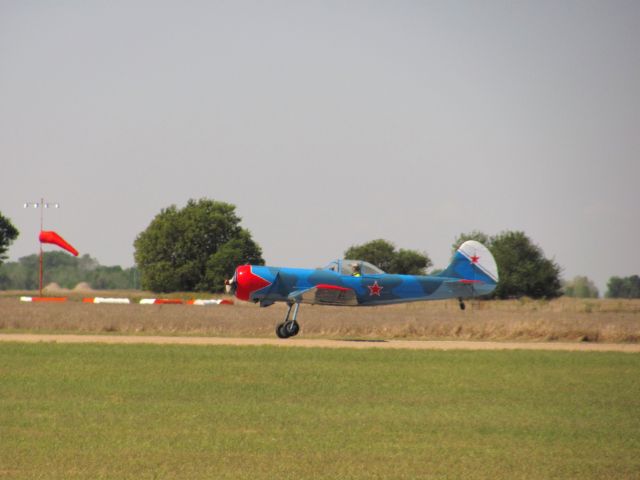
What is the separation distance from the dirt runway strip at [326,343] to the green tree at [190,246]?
4703 centimetres

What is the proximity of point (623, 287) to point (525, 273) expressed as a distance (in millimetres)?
127229

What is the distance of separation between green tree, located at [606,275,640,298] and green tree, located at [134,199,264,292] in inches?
4614

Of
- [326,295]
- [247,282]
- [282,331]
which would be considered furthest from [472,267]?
[247,282]

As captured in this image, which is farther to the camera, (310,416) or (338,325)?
(338,325)

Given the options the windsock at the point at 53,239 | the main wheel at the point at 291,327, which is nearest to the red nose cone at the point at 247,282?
the main wheel at the point at 291,327

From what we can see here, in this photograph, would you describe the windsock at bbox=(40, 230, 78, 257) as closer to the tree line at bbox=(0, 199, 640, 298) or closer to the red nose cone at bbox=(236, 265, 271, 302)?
the tree line at bbox=(0, 199, 640, 298)

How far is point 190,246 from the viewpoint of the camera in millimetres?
78812

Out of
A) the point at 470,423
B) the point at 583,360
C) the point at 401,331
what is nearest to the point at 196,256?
the point at 401,331

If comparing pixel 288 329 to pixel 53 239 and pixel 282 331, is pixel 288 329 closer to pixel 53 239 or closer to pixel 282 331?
pixel 282 331

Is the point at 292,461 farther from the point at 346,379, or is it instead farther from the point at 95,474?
the point at 346,379

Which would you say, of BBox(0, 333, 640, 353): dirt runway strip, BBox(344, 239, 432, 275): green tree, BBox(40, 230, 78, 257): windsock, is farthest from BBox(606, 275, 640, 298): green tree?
BBox(0, 333, 640, 353): dirt runway strip

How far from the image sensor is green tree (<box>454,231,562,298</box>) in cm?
6994

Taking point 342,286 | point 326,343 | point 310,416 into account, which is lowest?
point 310,416

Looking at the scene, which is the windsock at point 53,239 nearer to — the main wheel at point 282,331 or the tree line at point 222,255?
the tree line at point 222,255
